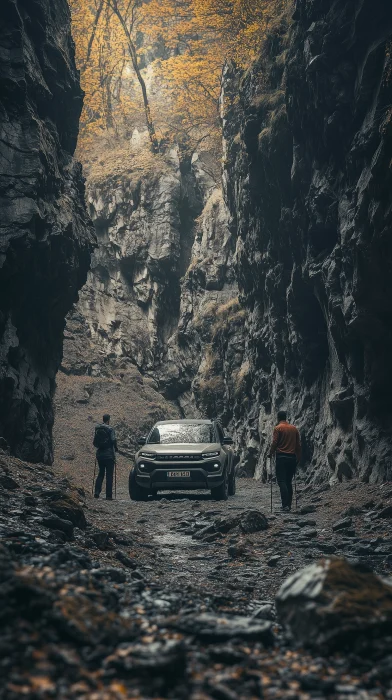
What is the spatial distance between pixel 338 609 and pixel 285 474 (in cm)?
1010

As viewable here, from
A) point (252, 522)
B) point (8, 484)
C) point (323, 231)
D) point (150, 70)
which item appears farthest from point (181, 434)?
point (150, 70)

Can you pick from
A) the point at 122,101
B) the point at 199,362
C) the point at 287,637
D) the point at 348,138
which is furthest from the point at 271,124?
the point at 122,101

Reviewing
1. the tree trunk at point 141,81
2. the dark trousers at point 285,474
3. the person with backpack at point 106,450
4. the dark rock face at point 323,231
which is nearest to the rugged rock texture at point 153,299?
the tree trunk at point 141,81

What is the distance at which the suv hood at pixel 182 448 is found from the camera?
15156 millimetres

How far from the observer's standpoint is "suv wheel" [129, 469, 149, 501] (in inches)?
617

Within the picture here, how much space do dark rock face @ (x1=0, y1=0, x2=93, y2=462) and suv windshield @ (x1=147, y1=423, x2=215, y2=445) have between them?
4270mm

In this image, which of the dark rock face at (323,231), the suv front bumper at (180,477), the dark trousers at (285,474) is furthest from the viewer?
the suv front bumper at (180,477)

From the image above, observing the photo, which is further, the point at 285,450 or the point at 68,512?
the point at 285,450

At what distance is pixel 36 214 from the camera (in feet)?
58.4

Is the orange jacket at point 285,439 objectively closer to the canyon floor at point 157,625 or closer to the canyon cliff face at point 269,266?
the canyon cliff face at point 269,266

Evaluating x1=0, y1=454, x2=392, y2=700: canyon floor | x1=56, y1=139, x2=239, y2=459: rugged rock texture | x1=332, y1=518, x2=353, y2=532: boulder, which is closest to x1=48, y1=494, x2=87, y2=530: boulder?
x1=0, y1=454, x2=392, y2=700: canyon floor

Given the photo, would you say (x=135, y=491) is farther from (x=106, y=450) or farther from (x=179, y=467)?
(x=106, y=450)

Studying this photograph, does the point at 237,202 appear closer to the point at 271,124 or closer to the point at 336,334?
the point at 271,124

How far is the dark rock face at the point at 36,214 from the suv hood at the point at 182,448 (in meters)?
4.53
